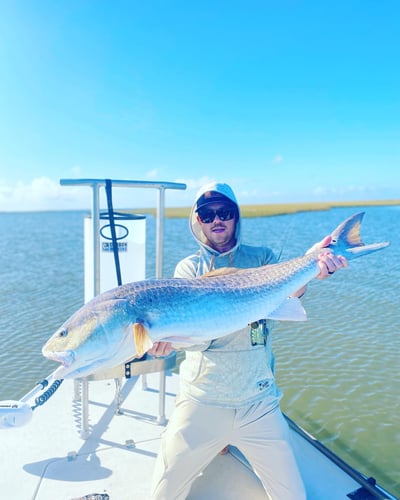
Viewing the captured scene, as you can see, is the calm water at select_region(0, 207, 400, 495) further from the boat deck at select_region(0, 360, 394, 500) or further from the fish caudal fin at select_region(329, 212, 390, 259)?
the boat deck at select_region(0, 360, 394, 500)

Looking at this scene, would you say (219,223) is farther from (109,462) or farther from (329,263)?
(109,462)

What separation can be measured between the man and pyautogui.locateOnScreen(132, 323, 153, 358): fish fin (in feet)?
1.61

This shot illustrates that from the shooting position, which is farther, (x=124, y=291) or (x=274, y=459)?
(x=274, y=459)

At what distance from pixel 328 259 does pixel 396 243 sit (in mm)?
22705

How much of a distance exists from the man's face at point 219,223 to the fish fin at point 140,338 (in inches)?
58.8

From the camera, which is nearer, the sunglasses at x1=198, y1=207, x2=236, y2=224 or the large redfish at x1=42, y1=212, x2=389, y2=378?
the large redfish at x1=42, y1=212, x2=389, y2=378

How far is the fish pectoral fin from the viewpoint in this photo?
10.2ft

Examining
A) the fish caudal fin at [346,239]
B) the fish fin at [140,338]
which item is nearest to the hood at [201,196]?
the fish caudal fin at [346,239]

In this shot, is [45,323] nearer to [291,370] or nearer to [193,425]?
[291,370]

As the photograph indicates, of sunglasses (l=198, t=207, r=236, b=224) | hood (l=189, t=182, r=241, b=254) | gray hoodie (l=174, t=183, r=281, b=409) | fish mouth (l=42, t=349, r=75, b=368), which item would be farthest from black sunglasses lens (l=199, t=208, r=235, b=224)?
fish mouth (l=42, t=349, r=75, b=368)

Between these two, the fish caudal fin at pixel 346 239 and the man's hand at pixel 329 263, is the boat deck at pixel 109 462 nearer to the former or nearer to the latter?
the man's hand at pixel 329 263

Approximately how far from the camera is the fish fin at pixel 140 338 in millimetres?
2424

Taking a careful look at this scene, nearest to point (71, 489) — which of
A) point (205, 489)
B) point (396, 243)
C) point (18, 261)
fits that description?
point (205, 489)

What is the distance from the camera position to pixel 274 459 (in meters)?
3.09
